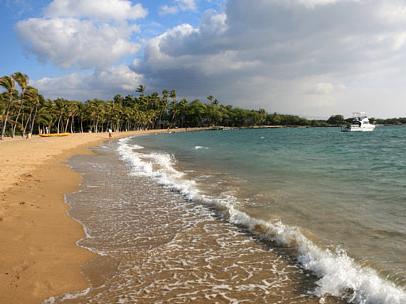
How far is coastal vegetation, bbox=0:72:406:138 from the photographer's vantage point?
63.9m

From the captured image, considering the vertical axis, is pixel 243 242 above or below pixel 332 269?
below

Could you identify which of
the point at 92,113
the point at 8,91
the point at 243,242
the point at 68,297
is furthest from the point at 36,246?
the point at 92,113

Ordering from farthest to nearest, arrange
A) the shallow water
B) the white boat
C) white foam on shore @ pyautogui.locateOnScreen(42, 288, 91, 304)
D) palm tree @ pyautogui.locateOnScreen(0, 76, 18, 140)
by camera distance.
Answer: the white boat, palm tree @ pyautogui.locateOnScreen(0, 76, 18, 140), the shallow water, white foam on shore @ pyautogui.locateOnScreen(42, 288, 91, 304)

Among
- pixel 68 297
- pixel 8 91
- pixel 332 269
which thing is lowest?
pixel 68 297

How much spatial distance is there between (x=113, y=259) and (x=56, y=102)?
90.5 metres

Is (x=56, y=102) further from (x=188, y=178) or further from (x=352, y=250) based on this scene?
(x=352, y=250)

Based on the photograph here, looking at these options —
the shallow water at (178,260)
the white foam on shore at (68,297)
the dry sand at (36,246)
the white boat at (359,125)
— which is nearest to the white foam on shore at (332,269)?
the shallow water at (178,260)

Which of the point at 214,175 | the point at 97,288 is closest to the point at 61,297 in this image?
the point at 97,288

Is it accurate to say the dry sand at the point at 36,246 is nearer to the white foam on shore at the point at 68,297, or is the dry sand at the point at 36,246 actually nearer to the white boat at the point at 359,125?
the white foam on shore at the point at 68,297

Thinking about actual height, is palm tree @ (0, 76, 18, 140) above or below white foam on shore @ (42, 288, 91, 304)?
above

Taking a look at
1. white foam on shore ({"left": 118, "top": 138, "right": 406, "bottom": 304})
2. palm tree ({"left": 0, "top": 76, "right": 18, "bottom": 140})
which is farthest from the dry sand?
palm tree ({"left": 0, "top": 76, "right": 18, "bottom": 140})

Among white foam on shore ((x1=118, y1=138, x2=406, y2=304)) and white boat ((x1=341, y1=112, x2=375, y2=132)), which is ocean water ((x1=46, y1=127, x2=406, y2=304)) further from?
white boat ((x1=341, y1=112, x2=375, y2=132))

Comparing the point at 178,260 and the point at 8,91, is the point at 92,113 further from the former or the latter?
the point at 178,260

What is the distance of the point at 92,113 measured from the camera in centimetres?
10300
